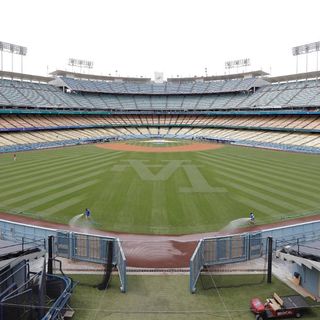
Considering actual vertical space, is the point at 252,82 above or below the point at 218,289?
above

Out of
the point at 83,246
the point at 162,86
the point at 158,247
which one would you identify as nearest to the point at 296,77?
the point at 162,86

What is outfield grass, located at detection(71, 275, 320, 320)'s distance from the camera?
11953 mm

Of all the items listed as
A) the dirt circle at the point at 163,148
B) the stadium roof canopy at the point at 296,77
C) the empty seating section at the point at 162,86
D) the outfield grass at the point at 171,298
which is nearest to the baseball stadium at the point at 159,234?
the outfield grass at the point at 171,298

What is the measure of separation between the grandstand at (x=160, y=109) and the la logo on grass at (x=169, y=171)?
3069 centimetres

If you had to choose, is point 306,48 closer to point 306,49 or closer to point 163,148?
point 306,49

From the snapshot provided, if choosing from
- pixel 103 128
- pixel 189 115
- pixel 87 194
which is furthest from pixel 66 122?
pixel 87 194

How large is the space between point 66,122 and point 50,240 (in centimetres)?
8048

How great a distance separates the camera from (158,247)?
60.5 ft

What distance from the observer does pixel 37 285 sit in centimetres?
1184

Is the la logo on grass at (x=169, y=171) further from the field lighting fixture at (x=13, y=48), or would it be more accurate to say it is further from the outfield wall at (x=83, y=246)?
the field lighting fixture at (x=13, y=48)

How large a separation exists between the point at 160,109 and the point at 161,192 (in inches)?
3296

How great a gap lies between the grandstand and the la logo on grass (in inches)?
1208

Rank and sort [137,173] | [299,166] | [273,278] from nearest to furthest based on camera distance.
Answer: [273,278] < [137,173] < [299,166]

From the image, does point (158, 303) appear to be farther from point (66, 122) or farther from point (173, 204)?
point (66, 122)
